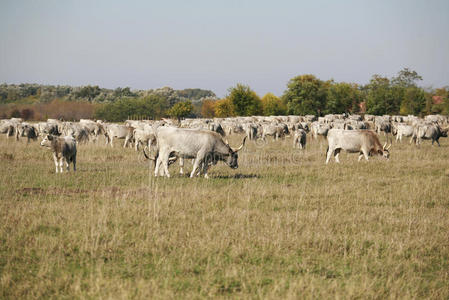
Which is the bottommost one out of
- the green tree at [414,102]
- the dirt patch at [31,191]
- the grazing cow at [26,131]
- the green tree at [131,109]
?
the dirt patch at [31,191]

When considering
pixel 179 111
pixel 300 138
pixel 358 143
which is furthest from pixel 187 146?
pixel 179 111

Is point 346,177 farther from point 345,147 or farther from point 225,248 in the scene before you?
point 225,248

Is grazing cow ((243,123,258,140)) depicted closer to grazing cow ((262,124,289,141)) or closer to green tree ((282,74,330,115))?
grazing cow ((262,124,289,141))

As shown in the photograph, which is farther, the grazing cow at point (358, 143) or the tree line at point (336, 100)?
the tree line at point (336, 100)

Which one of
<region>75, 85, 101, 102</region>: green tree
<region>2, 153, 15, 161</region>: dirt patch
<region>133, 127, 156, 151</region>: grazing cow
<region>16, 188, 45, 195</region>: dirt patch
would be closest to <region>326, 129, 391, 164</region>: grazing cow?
<region>133, 127, 156, 151</region>: grazing cow

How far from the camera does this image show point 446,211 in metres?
10.3

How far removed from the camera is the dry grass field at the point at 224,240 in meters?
5.75

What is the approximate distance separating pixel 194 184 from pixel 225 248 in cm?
635

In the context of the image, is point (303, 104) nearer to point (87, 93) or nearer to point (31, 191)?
point (87, 93)

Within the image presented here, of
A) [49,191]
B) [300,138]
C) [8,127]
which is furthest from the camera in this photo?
[8,127]

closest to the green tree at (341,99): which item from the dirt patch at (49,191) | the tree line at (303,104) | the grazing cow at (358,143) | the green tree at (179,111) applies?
the tree line at (303,104)

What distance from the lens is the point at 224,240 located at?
24.5 feet

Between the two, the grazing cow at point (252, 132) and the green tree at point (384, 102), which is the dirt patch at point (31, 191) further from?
the green tree at point (384, 102)

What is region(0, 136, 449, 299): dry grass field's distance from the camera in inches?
226
